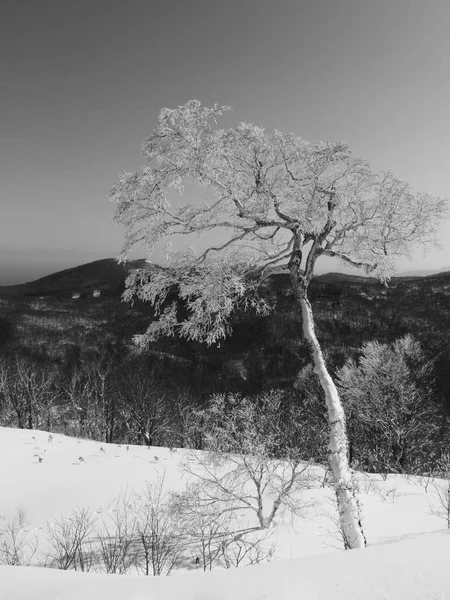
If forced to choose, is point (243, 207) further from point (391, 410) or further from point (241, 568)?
point (391, 410)

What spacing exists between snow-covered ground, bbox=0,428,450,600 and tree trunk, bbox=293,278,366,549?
3.66 feet

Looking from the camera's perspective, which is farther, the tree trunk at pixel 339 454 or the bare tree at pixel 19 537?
the bare tree at pixel 19 537

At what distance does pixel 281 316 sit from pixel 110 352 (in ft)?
251

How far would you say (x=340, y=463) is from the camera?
655cm

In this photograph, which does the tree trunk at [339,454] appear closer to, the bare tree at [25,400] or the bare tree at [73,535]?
the bare tree at [73,535]

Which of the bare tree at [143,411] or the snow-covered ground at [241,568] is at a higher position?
the snow-covered ground at [241,568]

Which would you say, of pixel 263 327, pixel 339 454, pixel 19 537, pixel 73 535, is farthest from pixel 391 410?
pixel 263 327

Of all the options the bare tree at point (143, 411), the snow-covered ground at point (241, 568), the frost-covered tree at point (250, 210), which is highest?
the frost-covered tree at point (250, 210)

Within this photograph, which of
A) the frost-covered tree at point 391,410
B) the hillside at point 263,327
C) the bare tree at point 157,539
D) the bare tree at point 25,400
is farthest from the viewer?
the hillside at point 263,327

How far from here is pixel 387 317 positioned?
136m

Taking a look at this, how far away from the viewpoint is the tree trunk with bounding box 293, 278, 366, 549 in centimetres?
606

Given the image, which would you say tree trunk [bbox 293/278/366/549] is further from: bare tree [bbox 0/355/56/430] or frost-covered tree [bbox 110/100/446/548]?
bare tree [bbox 0/355/56/430]

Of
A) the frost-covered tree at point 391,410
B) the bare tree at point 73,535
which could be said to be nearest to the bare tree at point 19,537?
the bare tree at point 73,535

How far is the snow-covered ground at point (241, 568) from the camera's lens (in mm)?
2477
